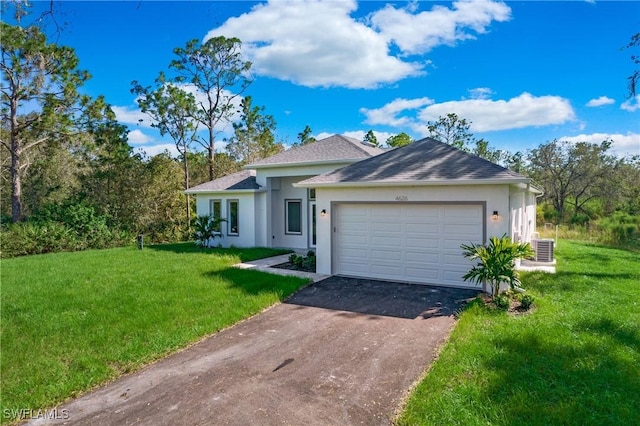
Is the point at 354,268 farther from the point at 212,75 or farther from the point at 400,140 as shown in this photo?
the point at 400,140

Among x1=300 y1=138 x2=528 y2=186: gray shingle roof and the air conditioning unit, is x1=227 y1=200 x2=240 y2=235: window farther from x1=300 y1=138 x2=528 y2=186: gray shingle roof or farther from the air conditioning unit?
the air conditioning unit

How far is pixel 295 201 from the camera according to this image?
17234mm

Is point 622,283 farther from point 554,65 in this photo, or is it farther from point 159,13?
point 159,13

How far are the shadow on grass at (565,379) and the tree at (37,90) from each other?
23096 millimetres

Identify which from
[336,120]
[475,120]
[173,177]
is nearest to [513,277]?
[173,177]

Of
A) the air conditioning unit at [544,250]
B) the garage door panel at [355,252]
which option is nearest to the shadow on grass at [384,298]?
the garage door panel at [355,252]

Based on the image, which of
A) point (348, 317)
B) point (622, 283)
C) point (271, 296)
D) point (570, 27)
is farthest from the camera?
point (570, 27)

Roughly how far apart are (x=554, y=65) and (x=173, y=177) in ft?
70.2

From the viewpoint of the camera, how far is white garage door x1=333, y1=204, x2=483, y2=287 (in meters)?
9.79

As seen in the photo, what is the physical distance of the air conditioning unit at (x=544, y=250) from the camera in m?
12.7

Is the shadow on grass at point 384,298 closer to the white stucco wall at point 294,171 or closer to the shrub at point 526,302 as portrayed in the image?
the shrub at point 526,302

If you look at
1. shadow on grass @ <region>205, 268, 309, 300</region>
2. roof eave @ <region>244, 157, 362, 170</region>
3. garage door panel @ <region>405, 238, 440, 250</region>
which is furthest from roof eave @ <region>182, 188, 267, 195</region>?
garage door panel @ <region>405, 238, 440, 250</region>

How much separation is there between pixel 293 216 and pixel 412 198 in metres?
8.02

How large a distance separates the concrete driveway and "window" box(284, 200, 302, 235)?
881 cm
